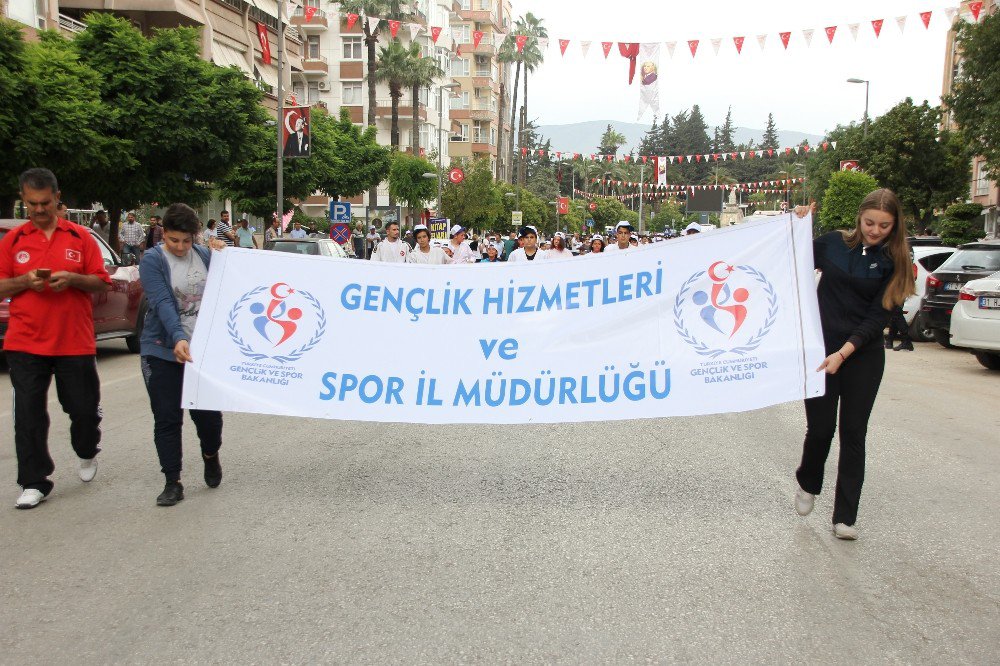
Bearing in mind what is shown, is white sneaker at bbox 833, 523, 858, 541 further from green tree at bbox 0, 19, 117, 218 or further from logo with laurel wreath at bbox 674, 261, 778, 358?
green tree at bbox 0, 19, 117, 218

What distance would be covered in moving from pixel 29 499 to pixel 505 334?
3097 millimetres

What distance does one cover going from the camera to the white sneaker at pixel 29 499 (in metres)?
5.80

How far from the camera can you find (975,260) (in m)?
15.4

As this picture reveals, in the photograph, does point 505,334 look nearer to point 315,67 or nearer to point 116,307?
point 116,307

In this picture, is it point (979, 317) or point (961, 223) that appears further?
point (961, 223)

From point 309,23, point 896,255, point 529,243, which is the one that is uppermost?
point 309,23

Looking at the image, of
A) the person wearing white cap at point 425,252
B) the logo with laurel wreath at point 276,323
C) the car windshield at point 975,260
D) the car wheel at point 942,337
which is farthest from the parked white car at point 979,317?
the logo with laurel wreath at point 276,323

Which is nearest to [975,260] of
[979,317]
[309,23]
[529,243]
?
[979,317]

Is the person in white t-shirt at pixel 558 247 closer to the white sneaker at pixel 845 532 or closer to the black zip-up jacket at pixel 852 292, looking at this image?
the black zip-up jacket at pixel 852 292

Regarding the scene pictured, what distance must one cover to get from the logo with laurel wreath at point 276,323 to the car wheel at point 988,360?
11101 mm

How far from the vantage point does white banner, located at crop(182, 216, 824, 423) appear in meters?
5.98

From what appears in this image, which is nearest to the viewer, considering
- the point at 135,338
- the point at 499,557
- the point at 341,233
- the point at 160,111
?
the point at 499,557


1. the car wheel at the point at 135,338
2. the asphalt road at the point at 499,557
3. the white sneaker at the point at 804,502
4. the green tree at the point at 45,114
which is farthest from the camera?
the green tree at the point at 45,114

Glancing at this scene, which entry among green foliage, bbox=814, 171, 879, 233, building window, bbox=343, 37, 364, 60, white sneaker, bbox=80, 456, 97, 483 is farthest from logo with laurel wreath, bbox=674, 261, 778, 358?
building window, bbox=343, 37, 364, 60
